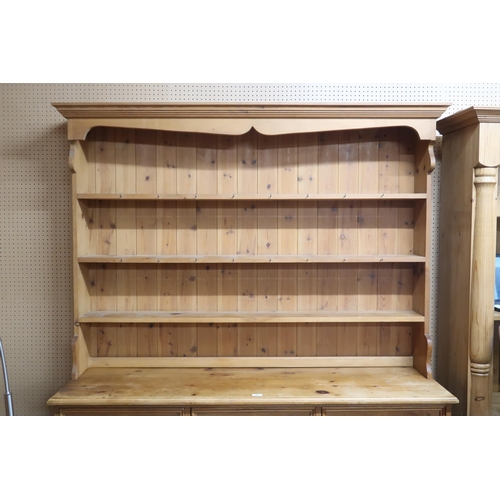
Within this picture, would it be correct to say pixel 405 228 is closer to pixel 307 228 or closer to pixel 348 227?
pixel 348 227

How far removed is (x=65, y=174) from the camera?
9.60 ft

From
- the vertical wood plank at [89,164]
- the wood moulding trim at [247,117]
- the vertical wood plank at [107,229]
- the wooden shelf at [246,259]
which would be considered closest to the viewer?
the wood moulding trim at [247,117]

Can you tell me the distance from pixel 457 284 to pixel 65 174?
2.45 metres

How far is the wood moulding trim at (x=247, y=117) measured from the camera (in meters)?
2.55

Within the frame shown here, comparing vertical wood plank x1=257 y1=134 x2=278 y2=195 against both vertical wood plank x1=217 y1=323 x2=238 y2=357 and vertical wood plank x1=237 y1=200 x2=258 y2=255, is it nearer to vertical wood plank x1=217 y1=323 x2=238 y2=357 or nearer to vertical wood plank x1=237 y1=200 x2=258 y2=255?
vertical wood plank x1=237 y1=200 x2=258 y2=255

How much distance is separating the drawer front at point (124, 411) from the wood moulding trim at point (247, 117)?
1459 millimetres

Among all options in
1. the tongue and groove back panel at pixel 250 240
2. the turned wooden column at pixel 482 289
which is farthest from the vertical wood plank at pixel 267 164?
the turned wooden column at pixel 482 289

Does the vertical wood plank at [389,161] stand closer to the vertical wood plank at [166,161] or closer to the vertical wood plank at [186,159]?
the vertical wood plank at [186,159]

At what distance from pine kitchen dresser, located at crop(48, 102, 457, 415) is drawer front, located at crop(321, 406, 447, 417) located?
10.0 inches

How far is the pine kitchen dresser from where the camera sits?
2750 millimetres

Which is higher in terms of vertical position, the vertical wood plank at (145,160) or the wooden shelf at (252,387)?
the vertical wood plank at (145,160)

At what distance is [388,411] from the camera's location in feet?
7.98

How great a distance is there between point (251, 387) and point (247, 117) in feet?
4.87

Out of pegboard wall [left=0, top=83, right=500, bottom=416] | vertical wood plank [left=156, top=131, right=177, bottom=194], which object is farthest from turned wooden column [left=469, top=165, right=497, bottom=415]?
vertical wood plank [left=156, top=131, right=177, bottom=194]
